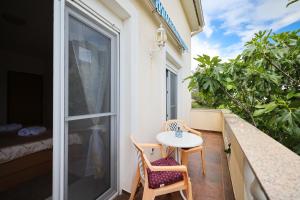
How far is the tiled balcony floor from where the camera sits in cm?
201

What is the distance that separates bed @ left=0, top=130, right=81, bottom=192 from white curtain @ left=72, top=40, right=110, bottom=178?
1469 millimetres

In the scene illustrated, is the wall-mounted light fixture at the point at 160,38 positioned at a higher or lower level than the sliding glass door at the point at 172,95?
higher

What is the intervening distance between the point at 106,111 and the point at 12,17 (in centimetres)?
269

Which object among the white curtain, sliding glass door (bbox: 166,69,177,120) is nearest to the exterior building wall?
the white curtain

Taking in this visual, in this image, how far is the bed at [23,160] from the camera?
210 cm

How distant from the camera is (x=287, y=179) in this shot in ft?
2.23

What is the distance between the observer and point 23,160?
90.1 inches

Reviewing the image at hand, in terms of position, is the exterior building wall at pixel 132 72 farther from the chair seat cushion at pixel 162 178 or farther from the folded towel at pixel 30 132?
the folded towel at pixel 30 132

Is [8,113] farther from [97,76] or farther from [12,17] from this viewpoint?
[97,76]

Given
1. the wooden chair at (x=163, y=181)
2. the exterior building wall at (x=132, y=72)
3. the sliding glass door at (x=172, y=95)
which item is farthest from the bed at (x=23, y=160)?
the sliding glass door at (x=172, y=95)

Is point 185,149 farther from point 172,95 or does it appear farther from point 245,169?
point 172,95

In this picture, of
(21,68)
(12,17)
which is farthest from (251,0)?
(21,68)

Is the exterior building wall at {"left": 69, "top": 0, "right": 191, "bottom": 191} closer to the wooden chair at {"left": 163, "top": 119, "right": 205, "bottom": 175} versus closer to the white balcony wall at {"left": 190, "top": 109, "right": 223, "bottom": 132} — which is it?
the wooden chair at {"left": 163, "top": 119, "right": 205, "bottom": 175}

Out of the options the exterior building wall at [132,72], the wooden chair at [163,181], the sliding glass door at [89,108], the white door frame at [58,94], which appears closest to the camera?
the white door frame at [58,94]
